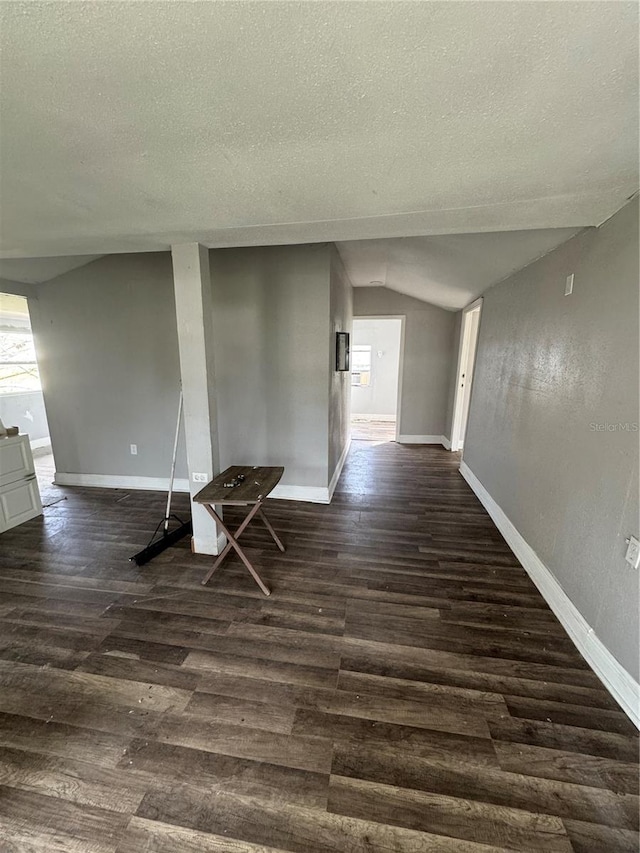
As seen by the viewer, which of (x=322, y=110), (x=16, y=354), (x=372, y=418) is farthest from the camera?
(x=372, y=418)

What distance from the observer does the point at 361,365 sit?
7500mm

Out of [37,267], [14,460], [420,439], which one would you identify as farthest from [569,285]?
[14,460]

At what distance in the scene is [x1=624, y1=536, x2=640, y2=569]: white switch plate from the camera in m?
1.38

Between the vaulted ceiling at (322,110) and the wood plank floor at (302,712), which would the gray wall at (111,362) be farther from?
the vaulted ceiling at (322,110)

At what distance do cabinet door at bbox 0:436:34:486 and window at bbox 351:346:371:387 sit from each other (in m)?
5.77

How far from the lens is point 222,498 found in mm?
2029

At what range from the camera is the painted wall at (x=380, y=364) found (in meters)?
7.29

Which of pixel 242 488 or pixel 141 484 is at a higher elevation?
pixel 242 488

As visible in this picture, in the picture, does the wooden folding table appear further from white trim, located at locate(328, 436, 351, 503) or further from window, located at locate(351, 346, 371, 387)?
window, located at locate(351, 346, 371, 387)

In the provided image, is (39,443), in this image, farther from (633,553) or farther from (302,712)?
(633,553)

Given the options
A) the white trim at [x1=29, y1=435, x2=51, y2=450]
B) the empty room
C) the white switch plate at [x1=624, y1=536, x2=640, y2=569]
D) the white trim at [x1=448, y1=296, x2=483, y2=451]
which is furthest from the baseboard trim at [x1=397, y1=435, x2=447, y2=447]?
the white trim at [x1=29, y1=435, x2=51, y2=450]

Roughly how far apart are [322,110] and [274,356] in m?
2.21

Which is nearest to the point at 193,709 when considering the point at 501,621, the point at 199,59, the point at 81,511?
the point at 501,621

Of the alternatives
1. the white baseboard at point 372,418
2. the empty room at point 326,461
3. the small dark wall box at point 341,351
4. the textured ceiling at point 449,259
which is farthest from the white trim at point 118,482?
the white baseboard at point 372,418
